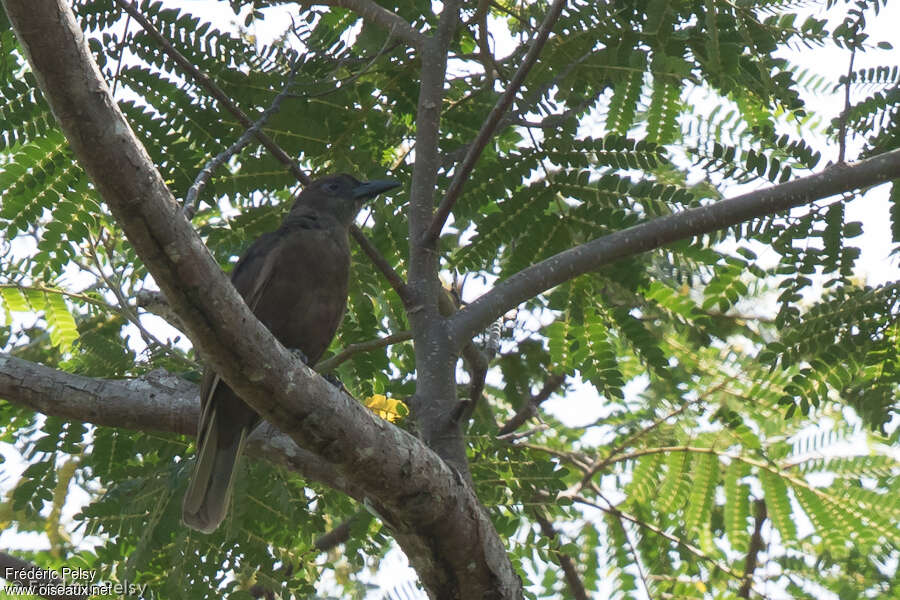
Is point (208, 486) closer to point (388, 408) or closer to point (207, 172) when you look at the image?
point (388, 408)

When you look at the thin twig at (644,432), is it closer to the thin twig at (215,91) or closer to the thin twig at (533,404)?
the thin twig at (533,404)

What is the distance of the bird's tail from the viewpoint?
169 inches

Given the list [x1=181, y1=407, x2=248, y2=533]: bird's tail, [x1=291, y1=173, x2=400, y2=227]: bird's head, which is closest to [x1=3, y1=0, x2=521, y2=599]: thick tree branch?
[x1=181, y1=407, x2=248, y2=533]: bird's tail

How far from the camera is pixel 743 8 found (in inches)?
177

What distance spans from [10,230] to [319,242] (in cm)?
138

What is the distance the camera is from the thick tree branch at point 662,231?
3.86m

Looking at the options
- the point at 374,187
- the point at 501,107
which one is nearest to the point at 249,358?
the point at 501,107

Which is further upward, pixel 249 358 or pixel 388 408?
pixel 388 408

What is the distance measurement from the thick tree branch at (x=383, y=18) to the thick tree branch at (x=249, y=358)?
1984mm

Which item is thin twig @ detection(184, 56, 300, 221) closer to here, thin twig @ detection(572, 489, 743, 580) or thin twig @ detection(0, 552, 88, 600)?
thin twig @ detection(0, 552, 88, 600)

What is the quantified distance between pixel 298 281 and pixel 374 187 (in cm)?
60

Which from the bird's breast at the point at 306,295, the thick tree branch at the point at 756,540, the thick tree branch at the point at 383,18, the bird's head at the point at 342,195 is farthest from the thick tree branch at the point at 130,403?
the thick tree branch at the point at 756,540

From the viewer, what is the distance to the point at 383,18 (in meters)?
4.73

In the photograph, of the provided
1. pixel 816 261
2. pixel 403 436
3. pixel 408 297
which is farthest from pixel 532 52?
pixel 816 261
